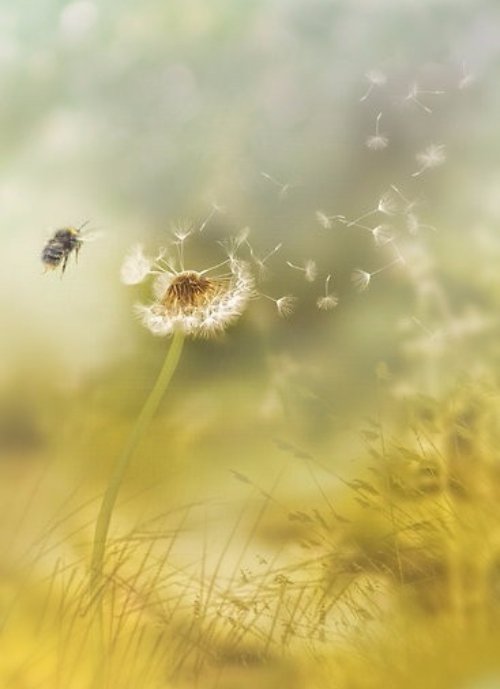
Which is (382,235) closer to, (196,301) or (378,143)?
(378,143)

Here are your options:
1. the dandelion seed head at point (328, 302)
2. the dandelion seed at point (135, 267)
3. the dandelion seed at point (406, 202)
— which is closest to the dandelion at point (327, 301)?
the dandelion seed head at point (328, 302)

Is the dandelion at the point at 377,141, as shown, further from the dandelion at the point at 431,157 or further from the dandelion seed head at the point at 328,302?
the dandelion seed head at the point at 328,302

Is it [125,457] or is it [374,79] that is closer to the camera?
[125,457]

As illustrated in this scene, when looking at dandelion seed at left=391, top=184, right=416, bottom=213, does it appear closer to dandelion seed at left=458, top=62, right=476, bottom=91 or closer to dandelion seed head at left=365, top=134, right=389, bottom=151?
dandelion seed head at left=365, top=134, right=389, bottom=151

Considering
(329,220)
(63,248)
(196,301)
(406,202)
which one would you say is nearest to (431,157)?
(406,202)

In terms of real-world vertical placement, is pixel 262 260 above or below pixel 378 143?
below
